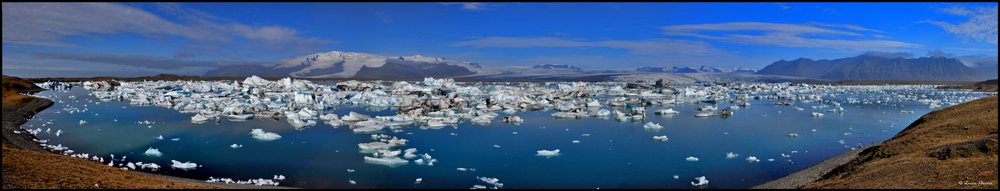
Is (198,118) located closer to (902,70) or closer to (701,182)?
(701,182)

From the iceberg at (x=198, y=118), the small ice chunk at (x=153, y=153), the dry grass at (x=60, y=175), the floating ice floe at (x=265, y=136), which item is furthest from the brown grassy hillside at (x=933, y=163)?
the iceberg at (x=198, y=118)

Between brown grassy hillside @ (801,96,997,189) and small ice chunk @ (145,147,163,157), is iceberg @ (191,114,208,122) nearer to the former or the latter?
small ice chunk @ (145,147,163,157)

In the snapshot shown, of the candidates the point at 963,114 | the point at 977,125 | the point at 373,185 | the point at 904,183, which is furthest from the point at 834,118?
the point at 373,185

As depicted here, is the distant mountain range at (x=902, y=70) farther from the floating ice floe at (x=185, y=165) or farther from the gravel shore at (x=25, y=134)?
the gravel shore at (x=25, y=134)

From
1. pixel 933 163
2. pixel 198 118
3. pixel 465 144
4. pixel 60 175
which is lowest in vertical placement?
pixel 465 144

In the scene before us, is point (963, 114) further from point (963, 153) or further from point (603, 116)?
point (603, 116)

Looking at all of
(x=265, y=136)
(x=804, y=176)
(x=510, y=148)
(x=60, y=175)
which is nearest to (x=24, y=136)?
(x=265, y=136)
